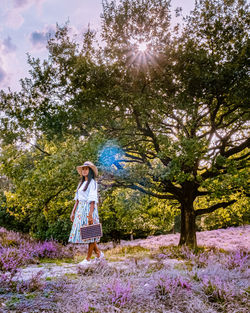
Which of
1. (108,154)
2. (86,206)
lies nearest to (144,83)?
(108,154)

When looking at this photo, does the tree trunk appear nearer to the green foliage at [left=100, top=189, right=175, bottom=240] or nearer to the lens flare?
the green foliage at [left=100, top=189, right=175, bottom=240]

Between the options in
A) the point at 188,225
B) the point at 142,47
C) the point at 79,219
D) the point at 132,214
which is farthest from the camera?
the point at 132,214

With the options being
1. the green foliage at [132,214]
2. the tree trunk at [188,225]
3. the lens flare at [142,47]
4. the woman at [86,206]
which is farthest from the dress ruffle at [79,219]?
the tree trunk at [188,225]

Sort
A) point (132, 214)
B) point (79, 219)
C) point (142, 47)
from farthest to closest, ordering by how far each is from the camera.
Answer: point (132, 214) < point (142, 47) < point (79, 219)

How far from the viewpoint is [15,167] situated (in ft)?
33.1

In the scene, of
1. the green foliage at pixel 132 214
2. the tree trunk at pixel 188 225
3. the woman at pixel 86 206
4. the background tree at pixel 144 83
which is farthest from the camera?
the tree trunk at pixel 188 225

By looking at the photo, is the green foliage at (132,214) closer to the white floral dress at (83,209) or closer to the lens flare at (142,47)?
the white floral dress at (83,209)

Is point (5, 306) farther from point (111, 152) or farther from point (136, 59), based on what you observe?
point (136, 59)

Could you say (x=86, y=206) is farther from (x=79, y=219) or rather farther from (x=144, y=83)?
(x=144, y=83)

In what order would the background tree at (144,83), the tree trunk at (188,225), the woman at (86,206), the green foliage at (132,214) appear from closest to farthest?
the woman at (86,206), the background tree at (144,83), the green foliage at (132,214), the tree trunk at (188,225)

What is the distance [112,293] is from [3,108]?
8967mm

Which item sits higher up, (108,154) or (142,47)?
(142,47)

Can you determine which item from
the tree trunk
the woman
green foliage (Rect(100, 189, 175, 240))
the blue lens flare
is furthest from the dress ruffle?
the tree trunk

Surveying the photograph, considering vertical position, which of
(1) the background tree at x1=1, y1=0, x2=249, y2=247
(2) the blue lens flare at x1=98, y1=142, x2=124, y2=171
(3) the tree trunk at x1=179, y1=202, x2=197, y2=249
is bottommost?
(3) the tree trunk at x1=179, y1=202, x2=197, y2=249
